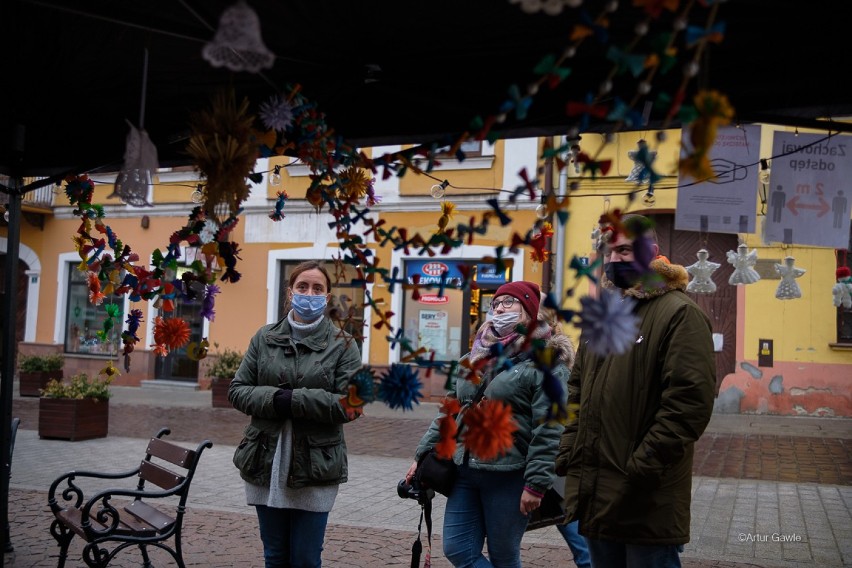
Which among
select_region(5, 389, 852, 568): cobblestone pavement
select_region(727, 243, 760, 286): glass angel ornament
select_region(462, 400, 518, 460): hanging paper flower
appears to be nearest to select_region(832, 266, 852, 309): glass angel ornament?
select_region(727, 243, 760, 286): glass angel ornament

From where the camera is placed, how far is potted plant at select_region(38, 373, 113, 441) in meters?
9.82

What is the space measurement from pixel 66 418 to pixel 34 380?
5.93 meters

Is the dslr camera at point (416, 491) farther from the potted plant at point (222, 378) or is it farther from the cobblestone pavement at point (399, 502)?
the potted plant at point (222, 378)

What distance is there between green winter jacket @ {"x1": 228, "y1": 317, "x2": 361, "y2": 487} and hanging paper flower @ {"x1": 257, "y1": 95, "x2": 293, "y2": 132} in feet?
3.86

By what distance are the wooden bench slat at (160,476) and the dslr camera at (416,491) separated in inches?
53.4

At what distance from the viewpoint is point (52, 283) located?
19.3m

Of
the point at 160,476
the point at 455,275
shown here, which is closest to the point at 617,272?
the point at 160,476

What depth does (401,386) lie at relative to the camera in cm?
216

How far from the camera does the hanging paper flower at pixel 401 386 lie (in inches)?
85.3

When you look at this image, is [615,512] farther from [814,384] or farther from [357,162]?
[814,384]

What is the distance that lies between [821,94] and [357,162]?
192 cm

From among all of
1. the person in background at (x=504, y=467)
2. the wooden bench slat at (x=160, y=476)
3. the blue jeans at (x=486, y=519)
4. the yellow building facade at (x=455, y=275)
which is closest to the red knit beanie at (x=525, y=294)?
the person in background at (x=504, y=467)

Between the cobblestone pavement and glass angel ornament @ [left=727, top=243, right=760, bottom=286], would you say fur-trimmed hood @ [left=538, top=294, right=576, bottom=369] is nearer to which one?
the cobblestone pavement

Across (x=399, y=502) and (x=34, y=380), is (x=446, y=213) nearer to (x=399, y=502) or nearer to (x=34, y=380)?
(x=399, y=502)
